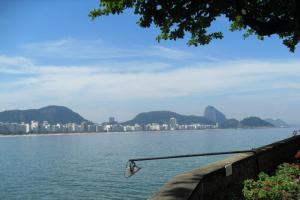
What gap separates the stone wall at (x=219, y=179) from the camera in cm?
852

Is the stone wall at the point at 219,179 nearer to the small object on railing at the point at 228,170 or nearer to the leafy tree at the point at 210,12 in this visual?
the small object on railing at the point at 228,170

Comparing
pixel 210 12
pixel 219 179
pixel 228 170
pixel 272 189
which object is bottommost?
pixel 272 189

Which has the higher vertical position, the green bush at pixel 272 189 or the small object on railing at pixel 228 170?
the small object on railing at pixel 228 170

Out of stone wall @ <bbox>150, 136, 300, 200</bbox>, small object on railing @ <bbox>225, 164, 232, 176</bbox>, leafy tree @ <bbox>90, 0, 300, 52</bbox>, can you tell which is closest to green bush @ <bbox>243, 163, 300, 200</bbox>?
stone wall @ <bbox>150, 136, 300, 200</bbox>

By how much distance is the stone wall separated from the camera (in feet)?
28.0

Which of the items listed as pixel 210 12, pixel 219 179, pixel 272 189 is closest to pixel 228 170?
pixel 219 179

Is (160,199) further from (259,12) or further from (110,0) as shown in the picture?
(259,12)

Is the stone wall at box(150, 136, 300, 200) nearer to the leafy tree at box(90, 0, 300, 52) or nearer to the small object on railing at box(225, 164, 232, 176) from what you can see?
the small object on railing at box(225, 164, 232, 176)

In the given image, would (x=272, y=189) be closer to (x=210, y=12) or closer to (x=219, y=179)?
(x=219, y=179)

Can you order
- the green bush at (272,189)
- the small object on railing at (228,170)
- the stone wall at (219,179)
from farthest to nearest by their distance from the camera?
the small object on railing at (228,170), the green bush at (272,189), the stone wall at (219,179)

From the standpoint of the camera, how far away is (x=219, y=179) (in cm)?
1072

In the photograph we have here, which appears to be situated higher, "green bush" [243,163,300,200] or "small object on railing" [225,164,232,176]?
"small object on railing" [225,164,232,176]

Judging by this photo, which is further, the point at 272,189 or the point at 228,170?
the point at 228,170

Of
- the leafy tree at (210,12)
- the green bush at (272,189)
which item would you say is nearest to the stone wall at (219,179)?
the green bush at (272,189)
